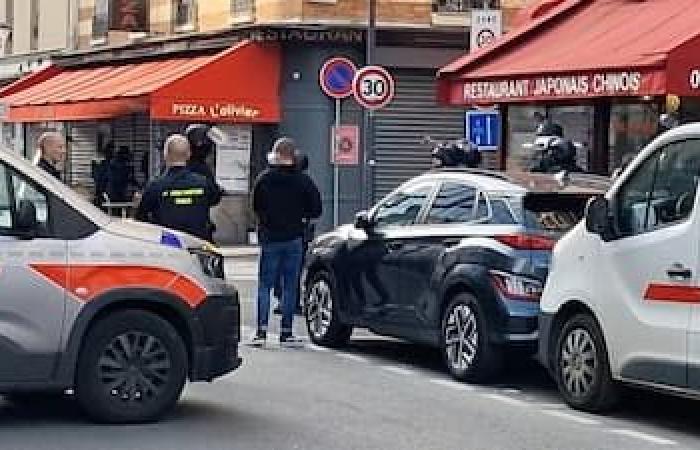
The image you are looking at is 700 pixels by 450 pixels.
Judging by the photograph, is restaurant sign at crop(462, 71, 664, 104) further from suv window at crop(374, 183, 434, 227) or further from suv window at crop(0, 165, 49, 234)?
suv window at crop(0, 165, 49, 234)

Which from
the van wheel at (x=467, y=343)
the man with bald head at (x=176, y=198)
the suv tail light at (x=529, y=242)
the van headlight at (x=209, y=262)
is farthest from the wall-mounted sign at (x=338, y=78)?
the van headlight at (x=209, y=262)

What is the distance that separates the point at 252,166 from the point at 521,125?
32.5ft

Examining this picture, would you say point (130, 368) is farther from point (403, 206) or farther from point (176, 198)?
point (403, 206)

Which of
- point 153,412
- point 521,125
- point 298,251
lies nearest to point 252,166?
point 521,125

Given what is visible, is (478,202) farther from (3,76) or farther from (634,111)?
(3,76)

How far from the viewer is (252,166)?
30141mm

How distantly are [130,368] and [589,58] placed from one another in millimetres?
8723

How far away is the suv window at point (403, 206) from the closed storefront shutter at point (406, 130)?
53.2 feet

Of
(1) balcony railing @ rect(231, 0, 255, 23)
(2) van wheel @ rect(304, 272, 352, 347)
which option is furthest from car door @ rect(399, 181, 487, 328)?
(1) balcony railing @ rect(231, 0, 255, 23)

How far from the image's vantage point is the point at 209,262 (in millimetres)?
10250

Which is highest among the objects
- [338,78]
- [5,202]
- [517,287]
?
[338,78]

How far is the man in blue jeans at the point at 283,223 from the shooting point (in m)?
14.6

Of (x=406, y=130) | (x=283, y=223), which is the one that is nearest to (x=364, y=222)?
(x=283, y=223)

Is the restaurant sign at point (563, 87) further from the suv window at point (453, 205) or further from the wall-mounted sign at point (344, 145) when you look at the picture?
the wall-mounted sign at point (344, 145)
